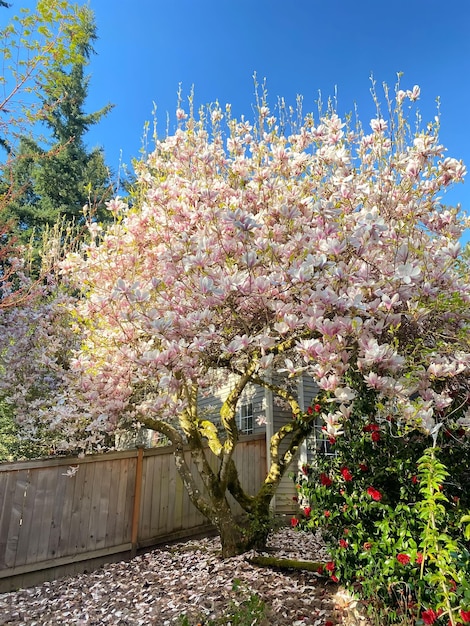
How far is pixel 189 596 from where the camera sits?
3803 millimetres

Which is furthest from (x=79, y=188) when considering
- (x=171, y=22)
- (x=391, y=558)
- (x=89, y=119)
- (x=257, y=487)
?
(x=391, y=558)

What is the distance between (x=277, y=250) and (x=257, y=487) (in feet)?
18.1

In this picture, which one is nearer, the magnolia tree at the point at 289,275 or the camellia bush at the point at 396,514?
the camellia bush at the point at 396,514

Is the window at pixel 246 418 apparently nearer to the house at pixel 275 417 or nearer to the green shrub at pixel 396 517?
the house at pixel 275 417

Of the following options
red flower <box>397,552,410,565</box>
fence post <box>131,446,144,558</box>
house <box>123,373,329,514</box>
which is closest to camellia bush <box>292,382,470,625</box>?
red flower <box>397,552,410,565</box>

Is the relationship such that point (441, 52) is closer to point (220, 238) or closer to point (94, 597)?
point (220, 238)

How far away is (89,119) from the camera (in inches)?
804

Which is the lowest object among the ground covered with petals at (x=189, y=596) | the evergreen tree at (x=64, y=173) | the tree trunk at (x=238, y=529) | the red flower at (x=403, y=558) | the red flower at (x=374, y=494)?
the ground covered with petals at (x=189, y=596)

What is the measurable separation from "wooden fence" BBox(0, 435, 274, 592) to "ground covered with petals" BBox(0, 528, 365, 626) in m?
0.25

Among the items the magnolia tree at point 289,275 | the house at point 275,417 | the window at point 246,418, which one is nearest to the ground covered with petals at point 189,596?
the magnolia tree at point 289,275

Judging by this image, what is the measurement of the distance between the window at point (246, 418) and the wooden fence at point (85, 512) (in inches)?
103

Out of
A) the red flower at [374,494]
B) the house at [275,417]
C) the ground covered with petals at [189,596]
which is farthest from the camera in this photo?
the house at [275,417]

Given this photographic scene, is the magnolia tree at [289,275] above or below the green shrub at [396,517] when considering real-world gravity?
above

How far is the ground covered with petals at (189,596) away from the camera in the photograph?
126 inches
